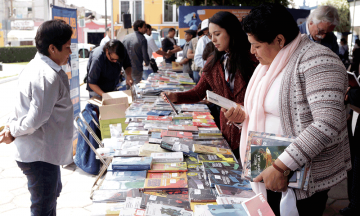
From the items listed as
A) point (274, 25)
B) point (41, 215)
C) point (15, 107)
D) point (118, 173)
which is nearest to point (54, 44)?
point (15, 107)

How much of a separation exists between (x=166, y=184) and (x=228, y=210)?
0.43 m

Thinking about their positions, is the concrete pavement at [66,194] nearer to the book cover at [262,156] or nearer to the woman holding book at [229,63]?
the woman holding book at [229,63]

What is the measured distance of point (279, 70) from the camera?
3.84 ft

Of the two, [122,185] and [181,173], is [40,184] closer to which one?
[122,185]

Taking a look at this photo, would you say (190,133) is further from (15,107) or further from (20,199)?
(20,199)

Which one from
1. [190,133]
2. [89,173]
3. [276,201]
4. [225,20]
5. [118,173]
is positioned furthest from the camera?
[89,173]

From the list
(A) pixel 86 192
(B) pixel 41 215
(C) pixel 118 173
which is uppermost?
(C) pixel 118 173

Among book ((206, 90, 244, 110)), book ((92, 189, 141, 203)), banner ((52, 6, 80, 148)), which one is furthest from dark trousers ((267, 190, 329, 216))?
banner ((52, 6, 80, 148))

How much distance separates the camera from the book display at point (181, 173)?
1119 mm

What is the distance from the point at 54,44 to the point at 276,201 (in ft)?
5.09

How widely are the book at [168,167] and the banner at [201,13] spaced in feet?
22.0

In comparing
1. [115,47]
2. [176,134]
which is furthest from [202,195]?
[115,47]

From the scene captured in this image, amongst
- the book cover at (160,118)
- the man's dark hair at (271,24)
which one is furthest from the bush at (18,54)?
the man's dark hair at (271,24)

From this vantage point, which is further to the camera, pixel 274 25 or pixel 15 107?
pixel 15 107
